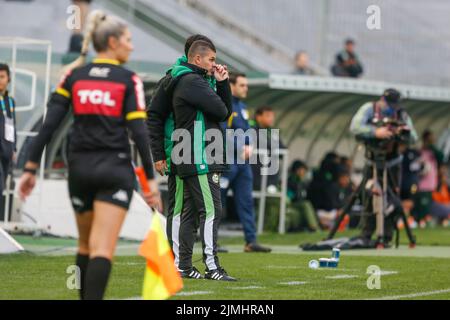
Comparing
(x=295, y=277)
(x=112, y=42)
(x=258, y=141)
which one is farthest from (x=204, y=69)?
(x=258, y=141)

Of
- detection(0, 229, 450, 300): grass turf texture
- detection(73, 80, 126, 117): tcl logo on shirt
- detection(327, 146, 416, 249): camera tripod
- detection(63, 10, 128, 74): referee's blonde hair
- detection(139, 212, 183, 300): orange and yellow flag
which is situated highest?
detection(63, 10, 128, 74): referee's blonde hair

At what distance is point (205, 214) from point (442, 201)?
51.0 feet

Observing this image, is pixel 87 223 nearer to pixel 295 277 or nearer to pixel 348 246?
pixel 295 277

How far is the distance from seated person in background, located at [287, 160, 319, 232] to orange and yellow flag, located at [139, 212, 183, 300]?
13.2 m

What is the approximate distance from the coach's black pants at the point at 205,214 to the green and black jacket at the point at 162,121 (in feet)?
1.16

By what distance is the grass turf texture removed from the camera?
9.76 metres

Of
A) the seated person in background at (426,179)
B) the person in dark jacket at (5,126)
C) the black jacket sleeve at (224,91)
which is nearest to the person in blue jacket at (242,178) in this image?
the person in dark jacket at (5,126)

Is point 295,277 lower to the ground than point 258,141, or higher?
lower

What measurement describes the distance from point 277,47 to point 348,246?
1034cm

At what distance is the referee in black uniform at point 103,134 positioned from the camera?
8039 millimetres

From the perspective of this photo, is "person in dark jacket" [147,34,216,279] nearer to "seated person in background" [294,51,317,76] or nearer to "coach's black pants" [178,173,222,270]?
"coach's black pants" [178,173,222,270]

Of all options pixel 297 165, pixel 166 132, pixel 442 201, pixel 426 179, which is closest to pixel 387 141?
pixel 166 132

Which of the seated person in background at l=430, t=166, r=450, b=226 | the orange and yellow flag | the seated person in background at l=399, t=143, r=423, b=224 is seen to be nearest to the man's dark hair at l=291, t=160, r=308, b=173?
the seated person in background at l=399, t=143, r=423, b=224
